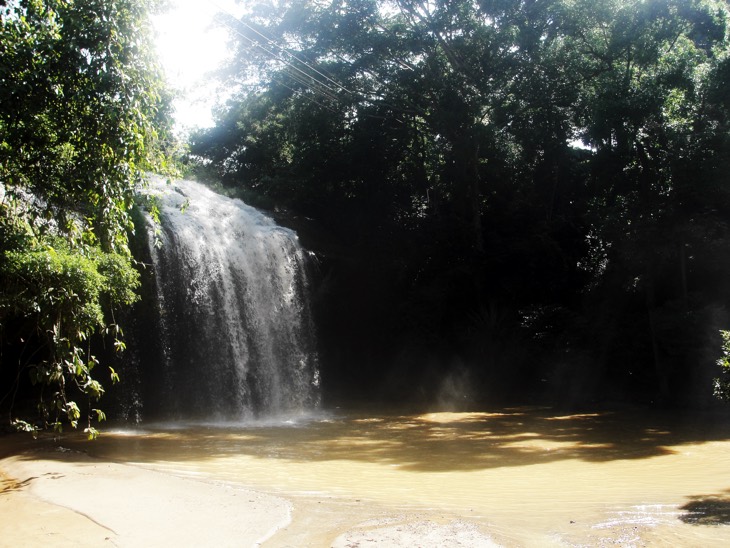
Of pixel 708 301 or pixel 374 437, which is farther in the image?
pixel 708 301

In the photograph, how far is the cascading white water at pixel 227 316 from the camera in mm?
15016

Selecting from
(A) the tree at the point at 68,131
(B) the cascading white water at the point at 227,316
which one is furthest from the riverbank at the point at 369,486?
(B) the cascading white water at the point at 227,316

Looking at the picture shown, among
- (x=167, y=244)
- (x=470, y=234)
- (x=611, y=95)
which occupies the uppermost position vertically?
(x=611, y=95)

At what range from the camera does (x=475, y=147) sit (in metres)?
21.9

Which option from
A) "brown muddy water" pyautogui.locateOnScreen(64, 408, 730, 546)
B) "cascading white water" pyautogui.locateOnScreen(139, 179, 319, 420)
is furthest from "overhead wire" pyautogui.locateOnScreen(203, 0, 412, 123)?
"brown muddy water" pyautogui.locateOnScreen(64, 408, 730, 546)

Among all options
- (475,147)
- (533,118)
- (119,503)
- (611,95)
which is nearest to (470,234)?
(475,147)

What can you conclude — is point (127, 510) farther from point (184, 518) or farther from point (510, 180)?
point (510, 180)

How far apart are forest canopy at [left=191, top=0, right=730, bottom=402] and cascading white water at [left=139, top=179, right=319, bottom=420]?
2284 mm

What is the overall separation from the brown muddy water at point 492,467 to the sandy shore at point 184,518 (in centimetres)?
22

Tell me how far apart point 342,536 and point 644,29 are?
17647mm

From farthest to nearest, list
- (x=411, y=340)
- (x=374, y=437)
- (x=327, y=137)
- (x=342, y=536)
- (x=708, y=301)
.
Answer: (x=327, y=137)
(x=411, y=340)
(x=708, y=301)
(x=374, y=437)
(x=342, y=536)

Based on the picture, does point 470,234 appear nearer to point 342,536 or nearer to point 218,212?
point 218,212

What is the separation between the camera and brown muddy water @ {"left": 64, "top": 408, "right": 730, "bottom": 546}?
620 cm

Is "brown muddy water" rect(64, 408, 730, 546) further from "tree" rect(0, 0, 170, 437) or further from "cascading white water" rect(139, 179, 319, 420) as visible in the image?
"tree" rect(0, 0, 170, 437)
